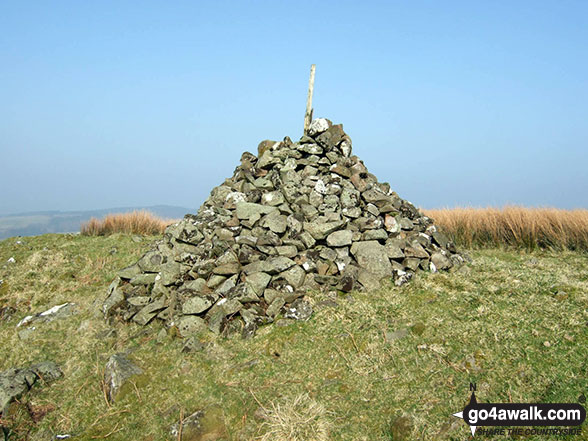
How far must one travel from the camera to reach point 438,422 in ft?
14.9

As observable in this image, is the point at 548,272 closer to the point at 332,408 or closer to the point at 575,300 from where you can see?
the point at 575,300

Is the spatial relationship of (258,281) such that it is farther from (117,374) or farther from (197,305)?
(117,374)

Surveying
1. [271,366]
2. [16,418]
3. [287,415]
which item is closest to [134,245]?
[16,418]

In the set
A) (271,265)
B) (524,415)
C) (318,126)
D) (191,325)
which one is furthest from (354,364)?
(318,126)

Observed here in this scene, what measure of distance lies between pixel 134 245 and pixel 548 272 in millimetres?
11193

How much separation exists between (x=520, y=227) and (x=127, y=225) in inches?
530

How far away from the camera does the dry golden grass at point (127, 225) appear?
1523cm

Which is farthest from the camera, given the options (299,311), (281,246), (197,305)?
(281,246)

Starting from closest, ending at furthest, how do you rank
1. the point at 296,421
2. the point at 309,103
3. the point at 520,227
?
the point at 296,421 → the point at 309,103 → the point at 520,227

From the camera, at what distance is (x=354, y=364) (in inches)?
220

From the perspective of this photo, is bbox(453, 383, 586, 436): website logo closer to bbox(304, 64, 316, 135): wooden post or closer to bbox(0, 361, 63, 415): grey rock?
bbox(0, 361, 63, 415): grey rock

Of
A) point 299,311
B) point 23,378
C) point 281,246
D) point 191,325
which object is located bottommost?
point 23,378

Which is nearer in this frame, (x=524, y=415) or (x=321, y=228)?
(x=524, y=415)

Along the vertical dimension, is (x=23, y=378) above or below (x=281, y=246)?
below
